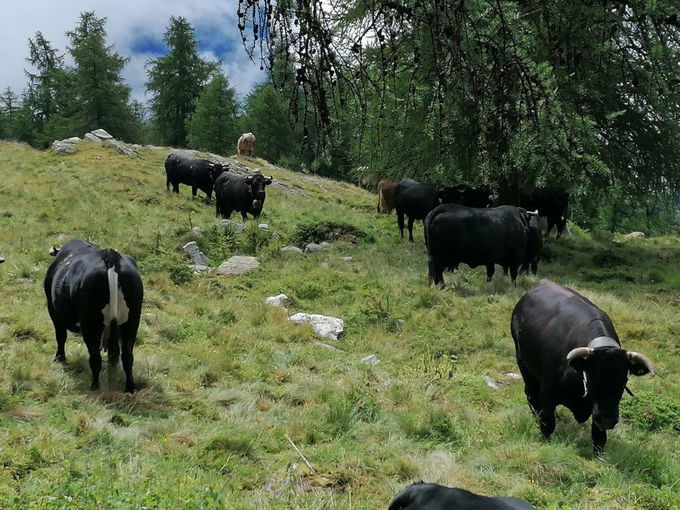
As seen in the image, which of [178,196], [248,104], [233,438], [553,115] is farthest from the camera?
[248,104]

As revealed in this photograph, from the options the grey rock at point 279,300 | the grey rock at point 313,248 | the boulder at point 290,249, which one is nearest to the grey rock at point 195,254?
the boulder at point 290,249

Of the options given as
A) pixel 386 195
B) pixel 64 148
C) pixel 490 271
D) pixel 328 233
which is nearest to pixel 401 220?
pixel 328 233

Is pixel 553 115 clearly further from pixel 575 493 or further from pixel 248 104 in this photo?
pixel 248 104

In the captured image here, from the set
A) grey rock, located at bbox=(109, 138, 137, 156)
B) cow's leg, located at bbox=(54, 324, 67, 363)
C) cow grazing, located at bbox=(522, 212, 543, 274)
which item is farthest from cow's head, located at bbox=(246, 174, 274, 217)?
grey rock, located at bbox=(109, 138, 137, 156)

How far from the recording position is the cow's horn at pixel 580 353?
484 cm

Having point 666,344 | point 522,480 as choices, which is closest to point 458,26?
point 522,480

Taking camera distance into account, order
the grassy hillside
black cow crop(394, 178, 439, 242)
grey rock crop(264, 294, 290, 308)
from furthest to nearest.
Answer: black cow crop(394, 178, 439, 242) < grey rock crop(264, 294, 290, 308) < the grassy hillside

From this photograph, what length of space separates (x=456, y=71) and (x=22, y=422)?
15.6 feet

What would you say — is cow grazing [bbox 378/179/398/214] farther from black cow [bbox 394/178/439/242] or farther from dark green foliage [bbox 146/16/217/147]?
dark green foliage [bbox 146/16/217/147]

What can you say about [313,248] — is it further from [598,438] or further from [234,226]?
[598,438]

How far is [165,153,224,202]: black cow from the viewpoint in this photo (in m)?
21.3

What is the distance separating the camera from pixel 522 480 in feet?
14.8

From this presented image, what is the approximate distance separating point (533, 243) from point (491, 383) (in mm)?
7179

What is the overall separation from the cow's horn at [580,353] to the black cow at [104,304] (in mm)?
4456
